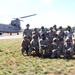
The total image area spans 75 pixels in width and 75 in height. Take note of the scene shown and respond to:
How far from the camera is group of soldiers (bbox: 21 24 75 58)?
13188 mm

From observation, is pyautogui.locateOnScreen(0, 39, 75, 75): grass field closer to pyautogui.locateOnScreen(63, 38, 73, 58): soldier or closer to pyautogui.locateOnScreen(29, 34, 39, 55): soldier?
pyautogui.locateOnScreen(63, 38, 73, 58): soldier

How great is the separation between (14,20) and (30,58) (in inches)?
1809

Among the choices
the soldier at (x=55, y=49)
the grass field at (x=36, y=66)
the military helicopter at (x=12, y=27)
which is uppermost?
the military helicopter at (x=12, y=27)

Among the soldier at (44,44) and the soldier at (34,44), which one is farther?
the soldier at (34,44)

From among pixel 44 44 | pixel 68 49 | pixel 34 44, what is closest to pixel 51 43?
pixel 44 44

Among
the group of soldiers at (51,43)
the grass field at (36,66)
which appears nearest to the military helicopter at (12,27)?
the group of soldiers at (51,43)

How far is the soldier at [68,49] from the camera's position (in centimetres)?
1304

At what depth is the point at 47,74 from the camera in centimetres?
972

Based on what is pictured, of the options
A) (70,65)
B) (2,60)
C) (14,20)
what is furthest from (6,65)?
(14,20)

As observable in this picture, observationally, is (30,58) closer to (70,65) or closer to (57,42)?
(57,42)

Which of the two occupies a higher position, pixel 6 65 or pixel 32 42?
pixel 32 42

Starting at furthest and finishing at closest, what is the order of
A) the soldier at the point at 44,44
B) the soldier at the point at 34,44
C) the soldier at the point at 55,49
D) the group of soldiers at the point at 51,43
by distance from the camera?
1. the soldier at the point at 34,44
2. the soldier at the point at 44,44
3. the soldier at the point at 55,49
4. the group of soldiers at the point at 51,43

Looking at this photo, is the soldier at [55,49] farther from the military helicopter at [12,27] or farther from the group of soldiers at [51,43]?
the military helicopter at [12,27]

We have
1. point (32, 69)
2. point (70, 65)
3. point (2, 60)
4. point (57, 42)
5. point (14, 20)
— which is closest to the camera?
point (32, 69)
